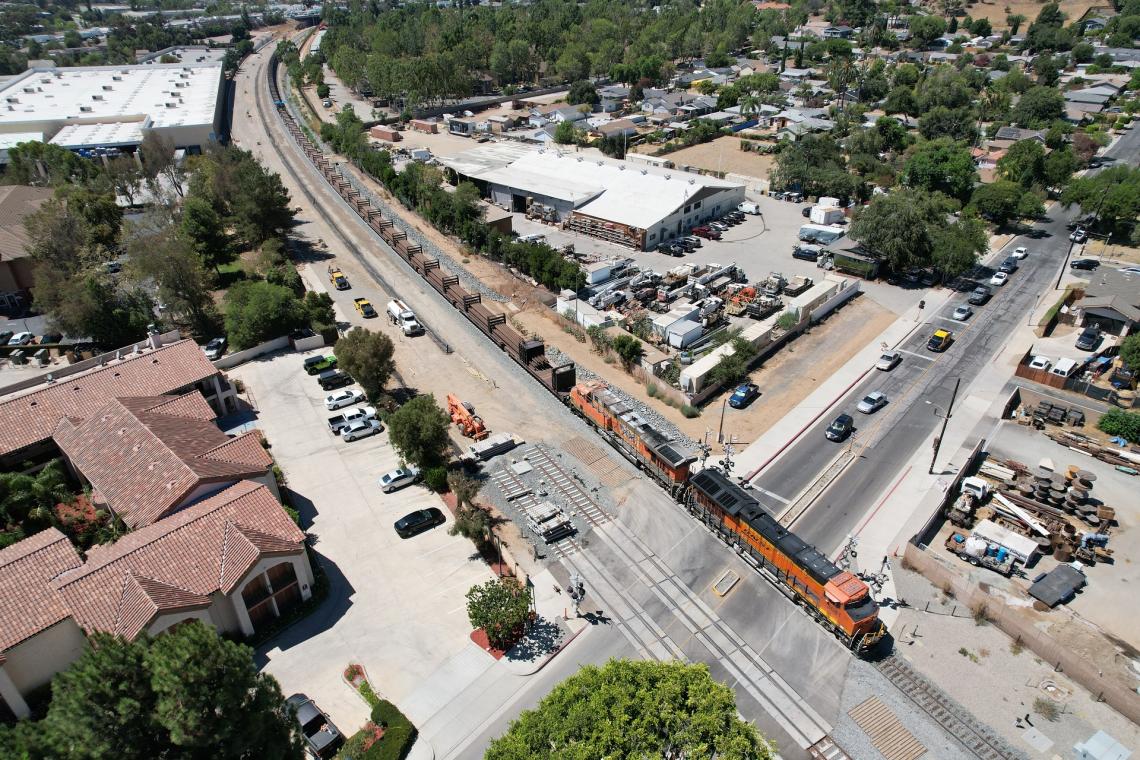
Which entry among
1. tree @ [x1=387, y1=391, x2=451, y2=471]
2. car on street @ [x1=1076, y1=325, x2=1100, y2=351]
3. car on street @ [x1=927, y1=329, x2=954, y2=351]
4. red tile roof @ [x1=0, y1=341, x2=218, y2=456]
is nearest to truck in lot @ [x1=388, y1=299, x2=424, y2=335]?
red tile roof @ [x1=0, y1=341, x2=218, y2=456]

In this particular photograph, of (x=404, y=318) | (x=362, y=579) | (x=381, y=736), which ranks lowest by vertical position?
(x=362, y=579)

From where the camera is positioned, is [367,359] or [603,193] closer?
[367,359]

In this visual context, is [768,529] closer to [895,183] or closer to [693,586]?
[693,586]

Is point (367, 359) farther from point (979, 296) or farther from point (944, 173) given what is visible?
point (944, 173)

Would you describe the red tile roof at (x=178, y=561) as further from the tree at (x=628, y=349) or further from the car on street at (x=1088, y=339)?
the car on street at (x=1088, y=339)

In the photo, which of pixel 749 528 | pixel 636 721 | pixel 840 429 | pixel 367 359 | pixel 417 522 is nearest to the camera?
pixel 636 721

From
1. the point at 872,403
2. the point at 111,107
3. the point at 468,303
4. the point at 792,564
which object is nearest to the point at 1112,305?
the point at 872,403

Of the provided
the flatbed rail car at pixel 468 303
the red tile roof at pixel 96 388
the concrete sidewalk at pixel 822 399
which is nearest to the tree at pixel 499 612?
the concrete sidewalk at pixel 822 399
